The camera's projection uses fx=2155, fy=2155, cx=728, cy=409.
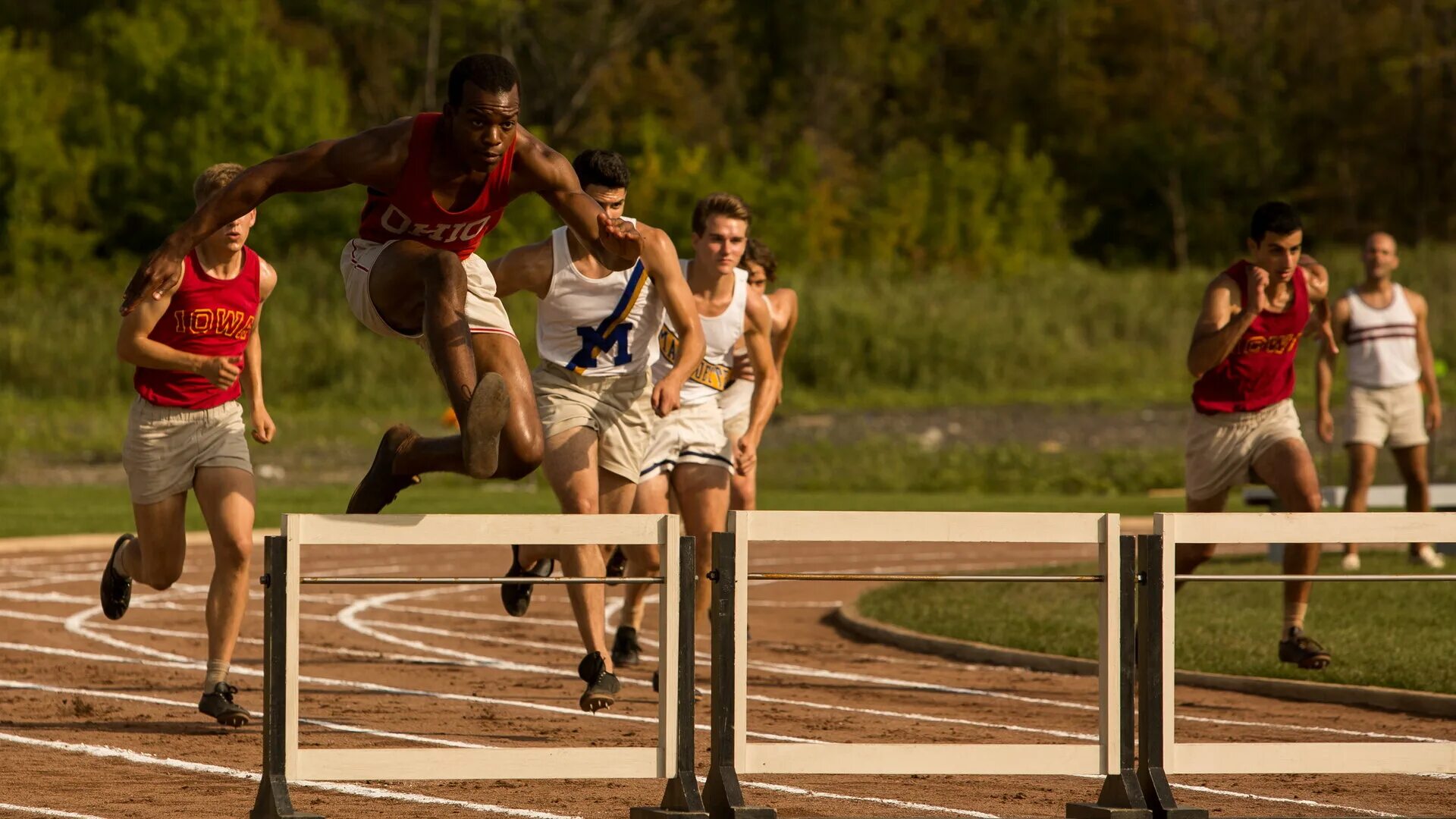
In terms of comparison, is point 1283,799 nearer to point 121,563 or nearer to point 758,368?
point 758,368

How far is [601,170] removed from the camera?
9.44 meters

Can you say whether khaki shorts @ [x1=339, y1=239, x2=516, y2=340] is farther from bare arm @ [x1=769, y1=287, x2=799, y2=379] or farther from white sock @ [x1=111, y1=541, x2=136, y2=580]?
bare arm @ [x1=769, y1=287, x2=799, y2=379]

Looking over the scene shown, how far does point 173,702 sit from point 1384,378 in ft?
27.7

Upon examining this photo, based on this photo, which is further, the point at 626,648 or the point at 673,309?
the point at 626,648

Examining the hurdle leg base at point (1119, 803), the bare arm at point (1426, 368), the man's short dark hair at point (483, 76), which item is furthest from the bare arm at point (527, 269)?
the bare arm at point (1426, 368)

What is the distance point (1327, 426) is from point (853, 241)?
42.3 metres

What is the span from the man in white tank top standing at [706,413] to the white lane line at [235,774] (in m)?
2.63

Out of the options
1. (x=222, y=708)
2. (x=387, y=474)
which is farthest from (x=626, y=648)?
(x=387, y=474)

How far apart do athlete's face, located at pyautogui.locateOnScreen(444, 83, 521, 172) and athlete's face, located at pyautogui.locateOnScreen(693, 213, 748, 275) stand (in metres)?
3.41

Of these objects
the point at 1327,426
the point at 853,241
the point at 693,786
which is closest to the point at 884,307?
the point at 853,241

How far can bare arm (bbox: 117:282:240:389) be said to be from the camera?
8.71 meters

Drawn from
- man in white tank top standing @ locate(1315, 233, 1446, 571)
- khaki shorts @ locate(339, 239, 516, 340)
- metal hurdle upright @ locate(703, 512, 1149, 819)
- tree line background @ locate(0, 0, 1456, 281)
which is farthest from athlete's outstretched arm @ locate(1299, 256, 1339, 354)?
tree line background @ locate(0, 0, 1456, 281)

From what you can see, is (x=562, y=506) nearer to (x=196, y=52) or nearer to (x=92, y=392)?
(x=92, y=392)

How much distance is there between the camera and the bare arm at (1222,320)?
1038cm
